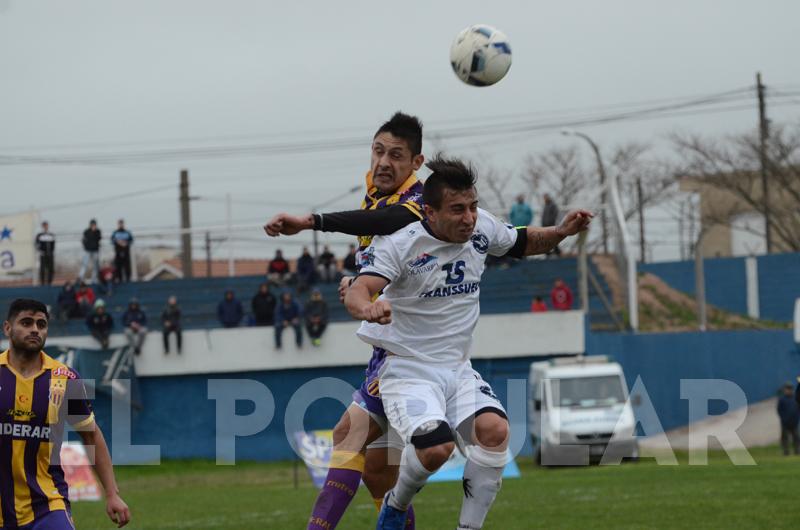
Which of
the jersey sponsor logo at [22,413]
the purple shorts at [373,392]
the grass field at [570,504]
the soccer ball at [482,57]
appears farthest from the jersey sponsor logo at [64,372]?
the grass field at [570,504]

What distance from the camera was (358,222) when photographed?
7223 millimetres

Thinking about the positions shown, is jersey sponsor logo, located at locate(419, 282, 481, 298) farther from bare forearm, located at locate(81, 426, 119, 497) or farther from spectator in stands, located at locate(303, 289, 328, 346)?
spectator in stands, located at locate(303, 289, 328, 346)

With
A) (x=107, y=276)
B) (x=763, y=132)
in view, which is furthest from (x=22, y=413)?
(x=763, y=132)

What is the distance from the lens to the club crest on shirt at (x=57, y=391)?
7.65m

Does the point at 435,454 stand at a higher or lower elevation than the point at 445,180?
lower

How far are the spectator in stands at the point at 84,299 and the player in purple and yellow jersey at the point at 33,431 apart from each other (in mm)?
24375

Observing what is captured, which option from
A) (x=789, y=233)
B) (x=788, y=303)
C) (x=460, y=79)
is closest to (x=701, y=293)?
(x=788, y=303)

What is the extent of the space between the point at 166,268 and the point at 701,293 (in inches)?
603

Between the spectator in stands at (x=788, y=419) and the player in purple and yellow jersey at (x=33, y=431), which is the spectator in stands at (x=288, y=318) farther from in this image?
the player in purple and yellow jersey at (x=33, y=431)

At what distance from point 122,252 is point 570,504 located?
21.0 metres

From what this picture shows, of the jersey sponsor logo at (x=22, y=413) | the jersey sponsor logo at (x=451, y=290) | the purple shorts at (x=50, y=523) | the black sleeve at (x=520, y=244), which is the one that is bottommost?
the purple shorts at (x=50, y=523)

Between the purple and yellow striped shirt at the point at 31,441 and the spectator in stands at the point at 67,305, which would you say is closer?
the purple and yellow striped shirt at the point at 31,441

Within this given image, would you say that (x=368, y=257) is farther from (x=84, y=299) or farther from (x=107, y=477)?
(x=84, y=299)

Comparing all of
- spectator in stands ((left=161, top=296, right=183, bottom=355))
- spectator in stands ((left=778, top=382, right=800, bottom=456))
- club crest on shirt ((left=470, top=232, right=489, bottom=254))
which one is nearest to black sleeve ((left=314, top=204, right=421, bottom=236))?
club crest on shirt ((left=470, top=232, right=489, bottom=254))
